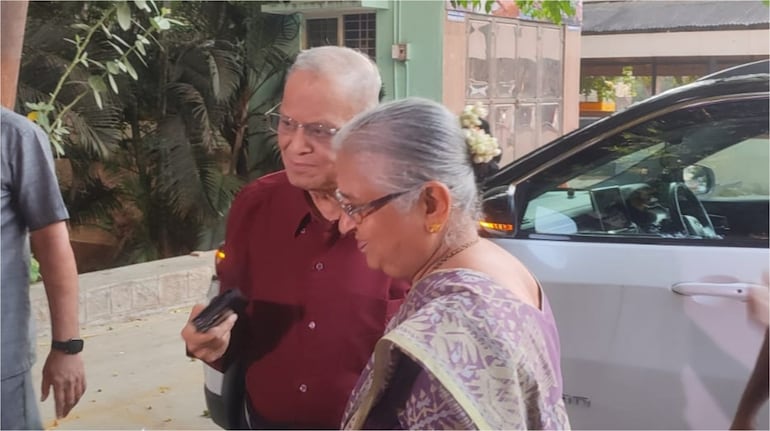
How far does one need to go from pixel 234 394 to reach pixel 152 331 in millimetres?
3615

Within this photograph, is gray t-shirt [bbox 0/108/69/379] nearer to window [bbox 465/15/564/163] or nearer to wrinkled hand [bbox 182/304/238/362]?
wrinkled hand [bbox 182/304/238/362]

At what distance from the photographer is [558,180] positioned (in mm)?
3139

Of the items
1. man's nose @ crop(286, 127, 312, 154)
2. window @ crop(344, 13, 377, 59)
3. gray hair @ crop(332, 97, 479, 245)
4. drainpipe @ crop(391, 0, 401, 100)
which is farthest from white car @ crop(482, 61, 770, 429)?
window @ crop(344, 13, 377, 59)

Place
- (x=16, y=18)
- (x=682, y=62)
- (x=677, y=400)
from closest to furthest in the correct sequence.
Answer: (x=677, y=400)
(x=16, y=18)
(x=682, y=62)

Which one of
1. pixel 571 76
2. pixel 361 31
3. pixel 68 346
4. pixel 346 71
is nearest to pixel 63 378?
pixel 68 346

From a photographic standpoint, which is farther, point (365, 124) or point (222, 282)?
point (222, 282)

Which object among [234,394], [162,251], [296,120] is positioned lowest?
[162,251]

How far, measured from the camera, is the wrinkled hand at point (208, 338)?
197cm

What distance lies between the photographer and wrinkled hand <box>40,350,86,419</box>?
256cm

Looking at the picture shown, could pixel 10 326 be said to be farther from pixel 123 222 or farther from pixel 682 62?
pixel 682 62

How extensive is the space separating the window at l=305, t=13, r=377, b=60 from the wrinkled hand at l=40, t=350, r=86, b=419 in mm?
6880

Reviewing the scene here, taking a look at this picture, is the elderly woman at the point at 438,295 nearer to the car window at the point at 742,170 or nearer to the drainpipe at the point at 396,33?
the car window at the point at 742,170

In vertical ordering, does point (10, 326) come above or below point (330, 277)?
below

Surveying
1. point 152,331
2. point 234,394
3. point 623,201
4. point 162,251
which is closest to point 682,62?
point 162,251
